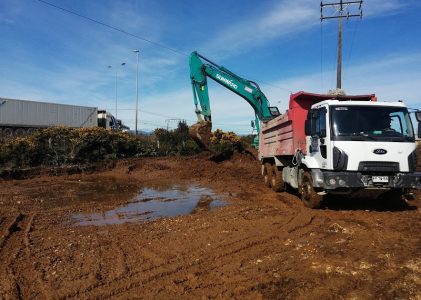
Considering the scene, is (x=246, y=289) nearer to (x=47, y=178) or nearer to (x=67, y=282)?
(x=67, y=282)

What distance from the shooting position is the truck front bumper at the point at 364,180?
30.8 feet

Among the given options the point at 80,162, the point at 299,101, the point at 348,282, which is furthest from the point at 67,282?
the point at 80,162

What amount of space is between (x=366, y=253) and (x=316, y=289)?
A: 187 cm

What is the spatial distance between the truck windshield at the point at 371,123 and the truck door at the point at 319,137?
0.26 metres

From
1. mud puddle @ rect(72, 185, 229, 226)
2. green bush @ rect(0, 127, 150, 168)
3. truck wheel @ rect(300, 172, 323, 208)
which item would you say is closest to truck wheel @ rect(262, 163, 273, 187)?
mud puddle @ rect(72, 185, 229, 226)

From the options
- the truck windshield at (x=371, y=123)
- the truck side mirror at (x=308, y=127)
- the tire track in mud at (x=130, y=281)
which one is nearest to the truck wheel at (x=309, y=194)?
the truck side mirror at (x=308, y=127)

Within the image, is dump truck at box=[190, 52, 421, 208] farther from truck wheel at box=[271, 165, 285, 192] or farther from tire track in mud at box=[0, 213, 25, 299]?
tire track in mud at box=[0, 213, 25, 299]

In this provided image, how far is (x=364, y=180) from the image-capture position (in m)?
9.45

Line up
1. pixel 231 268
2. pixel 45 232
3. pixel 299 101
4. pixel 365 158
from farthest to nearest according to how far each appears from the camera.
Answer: pixel 299 101 < pixel 365 158 < pixel 45 232 < pixel 231 268

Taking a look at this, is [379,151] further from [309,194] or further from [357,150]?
[309,194]

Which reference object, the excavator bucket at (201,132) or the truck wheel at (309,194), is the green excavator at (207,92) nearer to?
the excavator bucket at (201,132)

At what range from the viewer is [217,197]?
13.3m

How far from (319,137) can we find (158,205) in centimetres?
485

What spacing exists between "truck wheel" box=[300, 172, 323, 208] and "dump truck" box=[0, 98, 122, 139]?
2708 cm
